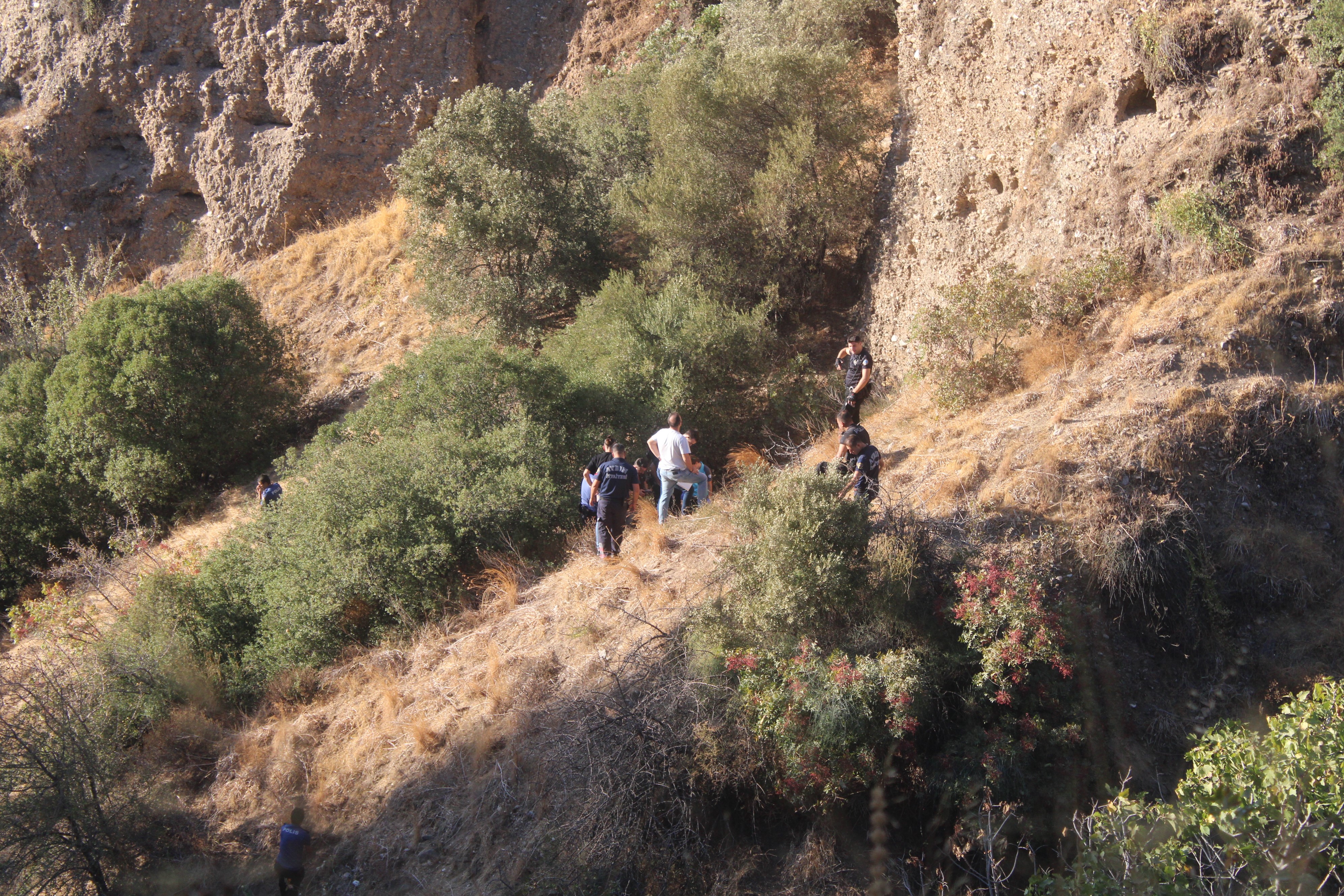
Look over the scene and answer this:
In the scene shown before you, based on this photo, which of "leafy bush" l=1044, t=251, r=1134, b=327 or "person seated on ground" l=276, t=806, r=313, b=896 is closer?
"person seated on ground" l=276, t=806, r=313, b=896

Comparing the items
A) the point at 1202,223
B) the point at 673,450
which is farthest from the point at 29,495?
the point at 1202,223

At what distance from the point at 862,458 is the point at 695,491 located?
2.39m

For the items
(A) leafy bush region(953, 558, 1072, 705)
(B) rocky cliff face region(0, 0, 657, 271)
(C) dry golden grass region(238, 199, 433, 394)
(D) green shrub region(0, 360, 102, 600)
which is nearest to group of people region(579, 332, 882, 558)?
(A) leafy bush region(953, 558, 1072, 705)

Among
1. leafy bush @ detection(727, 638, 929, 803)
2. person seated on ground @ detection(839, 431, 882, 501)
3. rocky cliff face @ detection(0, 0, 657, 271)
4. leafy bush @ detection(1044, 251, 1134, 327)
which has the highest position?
rocky cliff face @ detection(0, 0, 657, 271)

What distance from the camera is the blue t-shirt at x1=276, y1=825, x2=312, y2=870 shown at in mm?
6324

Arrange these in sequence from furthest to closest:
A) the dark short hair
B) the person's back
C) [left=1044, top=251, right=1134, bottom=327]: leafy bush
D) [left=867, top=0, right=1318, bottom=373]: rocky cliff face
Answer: the person's back < [left=1044, top=251, right=1134, bottom=327]: leafy bush < [left=867, top=0, right=1318, bottom=373]: rocky cliff face < the dark short hair

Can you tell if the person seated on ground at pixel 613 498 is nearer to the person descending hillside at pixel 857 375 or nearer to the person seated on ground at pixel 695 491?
the person seated on ground at pixel 695 491

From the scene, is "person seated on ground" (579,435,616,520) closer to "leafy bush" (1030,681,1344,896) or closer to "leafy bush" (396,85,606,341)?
"leafy bush" (396,85,606,341)

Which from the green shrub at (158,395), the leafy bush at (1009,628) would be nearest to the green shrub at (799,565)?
the leafy bush at (1009,628)

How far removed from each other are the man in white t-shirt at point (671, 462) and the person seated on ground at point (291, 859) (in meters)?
4.16

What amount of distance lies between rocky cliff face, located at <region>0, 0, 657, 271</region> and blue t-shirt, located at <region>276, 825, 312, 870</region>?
16164mm

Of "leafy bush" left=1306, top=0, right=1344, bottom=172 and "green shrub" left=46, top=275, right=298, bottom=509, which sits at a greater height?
"leafy bush" left=1306, top=0, right=1344, bottom=172

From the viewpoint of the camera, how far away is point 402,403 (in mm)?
10852

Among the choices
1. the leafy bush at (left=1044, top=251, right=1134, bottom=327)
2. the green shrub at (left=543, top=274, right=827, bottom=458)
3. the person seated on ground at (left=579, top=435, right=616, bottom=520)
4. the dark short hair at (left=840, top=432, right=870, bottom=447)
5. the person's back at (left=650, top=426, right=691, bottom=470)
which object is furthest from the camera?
the green shrub at (left=543, top=274, right=827, bottom=458)
